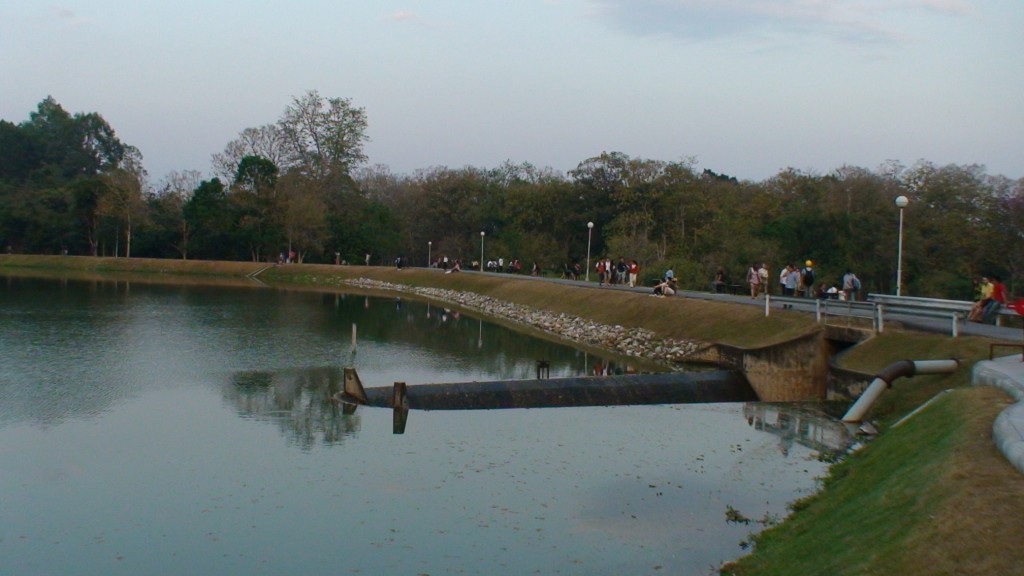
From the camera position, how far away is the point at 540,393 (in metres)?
25.0

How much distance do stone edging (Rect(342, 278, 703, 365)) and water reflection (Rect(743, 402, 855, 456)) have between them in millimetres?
9483

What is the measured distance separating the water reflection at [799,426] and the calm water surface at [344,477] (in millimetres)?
99

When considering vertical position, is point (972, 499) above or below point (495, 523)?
above

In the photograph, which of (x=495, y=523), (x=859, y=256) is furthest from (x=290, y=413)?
(x=859, y=256)

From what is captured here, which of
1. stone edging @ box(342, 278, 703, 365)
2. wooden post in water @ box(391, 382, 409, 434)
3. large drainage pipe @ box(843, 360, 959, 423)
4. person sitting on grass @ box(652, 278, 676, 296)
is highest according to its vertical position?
person sitting on grass @ box(652, 278, 676, 296)

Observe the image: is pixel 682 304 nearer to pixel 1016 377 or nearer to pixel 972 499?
pixel 1016 377

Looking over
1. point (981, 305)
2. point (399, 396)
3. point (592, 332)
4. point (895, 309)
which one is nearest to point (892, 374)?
point (895, 309)

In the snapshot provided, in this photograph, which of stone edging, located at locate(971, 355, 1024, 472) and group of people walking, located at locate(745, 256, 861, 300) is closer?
stone edging, located at locate(971, 355, 1024, 472)

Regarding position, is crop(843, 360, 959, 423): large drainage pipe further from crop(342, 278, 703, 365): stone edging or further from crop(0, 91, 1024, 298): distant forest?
crop(0, 91, 1024, 298): distant forest

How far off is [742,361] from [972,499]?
1894 centimetres

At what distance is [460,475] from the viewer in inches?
685

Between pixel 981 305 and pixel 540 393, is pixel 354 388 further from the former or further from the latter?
pixel 981 305

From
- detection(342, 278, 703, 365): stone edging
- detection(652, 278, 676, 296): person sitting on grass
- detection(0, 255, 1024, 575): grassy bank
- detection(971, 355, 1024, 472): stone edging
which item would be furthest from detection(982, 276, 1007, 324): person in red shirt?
detection(652, 278, 676, 296): person sitting on grass

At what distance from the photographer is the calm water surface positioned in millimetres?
13289
